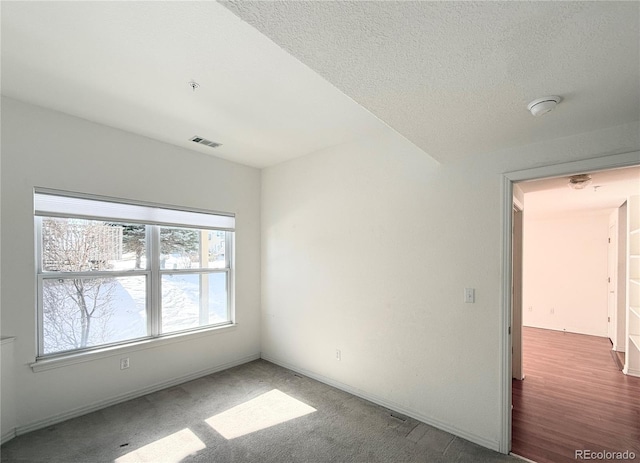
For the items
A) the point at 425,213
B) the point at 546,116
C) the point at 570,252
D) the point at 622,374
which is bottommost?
the point at 622,374

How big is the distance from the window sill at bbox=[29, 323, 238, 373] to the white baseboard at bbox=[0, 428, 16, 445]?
1.47 feet

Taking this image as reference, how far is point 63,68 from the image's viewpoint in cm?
215

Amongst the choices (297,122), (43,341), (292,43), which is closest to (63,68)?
(297,122)

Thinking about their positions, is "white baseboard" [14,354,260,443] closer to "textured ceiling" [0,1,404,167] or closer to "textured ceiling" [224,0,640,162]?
"textured ceiling" [0,1,404,167]

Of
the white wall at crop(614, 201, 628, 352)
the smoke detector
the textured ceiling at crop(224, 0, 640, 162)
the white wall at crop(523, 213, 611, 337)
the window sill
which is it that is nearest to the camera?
the textured ceiling at crop(224, 0, 640, 162)

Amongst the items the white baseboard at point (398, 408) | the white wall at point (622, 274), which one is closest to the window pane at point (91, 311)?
the white baseboard at point (398, 408)

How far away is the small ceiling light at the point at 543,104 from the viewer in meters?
1.61

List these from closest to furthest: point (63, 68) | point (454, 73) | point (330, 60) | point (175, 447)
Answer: point (330, 60)
point (454, 73)
point (63, 68)
point (175, 447)

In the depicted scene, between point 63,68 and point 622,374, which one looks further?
point 622,374

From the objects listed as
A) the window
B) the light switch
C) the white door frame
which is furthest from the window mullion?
the white door frame

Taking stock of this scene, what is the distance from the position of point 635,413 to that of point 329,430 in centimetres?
305

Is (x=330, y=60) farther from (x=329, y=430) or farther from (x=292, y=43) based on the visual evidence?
(x=329, y=430)

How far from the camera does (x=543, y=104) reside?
164cm

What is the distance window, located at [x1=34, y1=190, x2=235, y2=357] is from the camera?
2.82 metres
